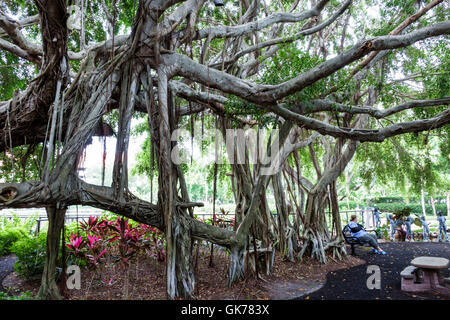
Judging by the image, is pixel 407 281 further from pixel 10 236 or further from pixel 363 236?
pixel 10 236

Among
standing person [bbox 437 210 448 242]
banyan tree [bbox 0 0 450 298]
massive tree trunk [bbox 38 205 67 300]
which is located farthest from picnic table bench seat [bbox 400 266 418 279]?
standing person [bbox 437 210 448 242]

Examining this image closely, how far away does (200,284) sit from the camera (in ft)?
13.1

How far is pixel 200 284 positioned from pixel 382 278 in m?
2.77

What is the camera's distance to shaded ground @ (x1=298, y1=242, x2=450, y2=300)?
3.69m

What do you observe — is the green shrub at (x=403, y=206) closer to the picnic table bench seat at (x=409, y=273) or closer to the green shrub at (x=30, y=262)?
the picnic table bench seat at (x=409, y=273)

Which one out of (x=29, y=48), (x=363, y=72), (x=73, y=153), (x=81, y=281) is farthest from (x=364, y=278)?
(x=29, y=48)

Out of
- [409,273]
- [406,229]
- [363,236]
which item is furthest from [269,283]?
[406,229]

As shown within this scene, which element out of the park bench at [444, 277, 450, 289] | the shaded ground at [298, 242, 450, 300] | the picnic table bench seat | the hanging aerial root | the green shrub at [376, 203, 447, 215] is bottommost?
the shaded ground at [298, 242, 450, 300]

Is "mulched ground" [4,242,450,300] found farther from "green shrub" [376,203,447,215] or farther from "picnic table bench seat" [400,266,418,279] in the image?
"green shrub" [376,203,447,215]

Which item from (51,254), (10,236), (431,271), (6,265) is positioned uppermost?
(51,254)

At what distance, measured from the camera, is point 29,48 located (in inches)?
157

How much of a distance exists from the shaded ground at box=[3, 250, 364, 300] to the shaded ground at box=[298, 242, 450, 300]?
0.80 feet

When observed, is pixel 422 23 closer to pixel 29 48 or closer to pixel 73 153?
pixel 73 153

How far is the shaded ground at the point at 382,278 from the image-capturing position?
3686 millimetres
